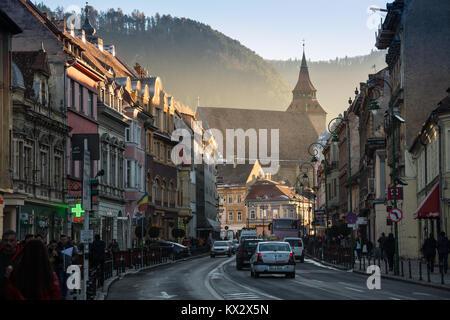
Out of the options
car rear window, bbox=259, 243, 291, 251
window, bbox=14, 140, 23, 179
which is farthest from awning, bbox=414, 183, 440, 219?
window, bbox=14, 140, 23, 179

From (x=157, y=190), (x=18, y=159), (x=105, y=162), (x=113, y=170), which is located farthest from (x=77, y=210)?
(x=157, y=190)

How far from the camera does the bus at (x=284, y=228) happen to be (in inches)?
3610

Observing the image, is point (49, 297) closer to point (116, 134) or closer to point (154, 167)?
point (116, 134)

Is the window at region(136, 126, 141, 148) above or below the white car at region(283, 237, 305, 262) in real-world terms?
above

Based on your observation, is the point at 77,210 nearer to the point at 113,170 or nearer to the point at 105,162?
the point at 105,162

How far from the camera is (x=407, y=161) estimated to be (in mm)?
57375

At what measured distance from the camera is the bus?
301ft

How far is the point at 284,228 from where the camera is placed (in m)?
92.1

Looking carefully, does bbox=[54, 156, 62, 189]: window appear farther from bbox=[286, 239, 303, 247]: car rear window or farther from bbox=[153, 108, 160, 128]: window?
bbox=[153, 108, 160, 128]: window

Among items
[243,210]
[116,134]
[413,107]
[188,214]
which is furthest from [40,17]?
[243,210]

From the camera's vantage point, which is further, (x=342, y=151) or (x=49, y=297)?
(x=342, y=151)

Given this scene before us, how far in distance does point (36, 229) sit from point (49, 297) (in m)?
35.2

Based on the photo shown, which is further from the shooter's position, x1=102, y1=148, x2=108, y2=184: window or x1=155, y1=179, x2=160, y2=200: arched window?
x1=155, y1=179, x2=160, y2=200: arched window

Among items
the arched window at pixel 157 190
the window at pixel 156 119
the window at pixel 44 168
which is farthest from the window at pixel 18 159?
the window at pixel 156 119
